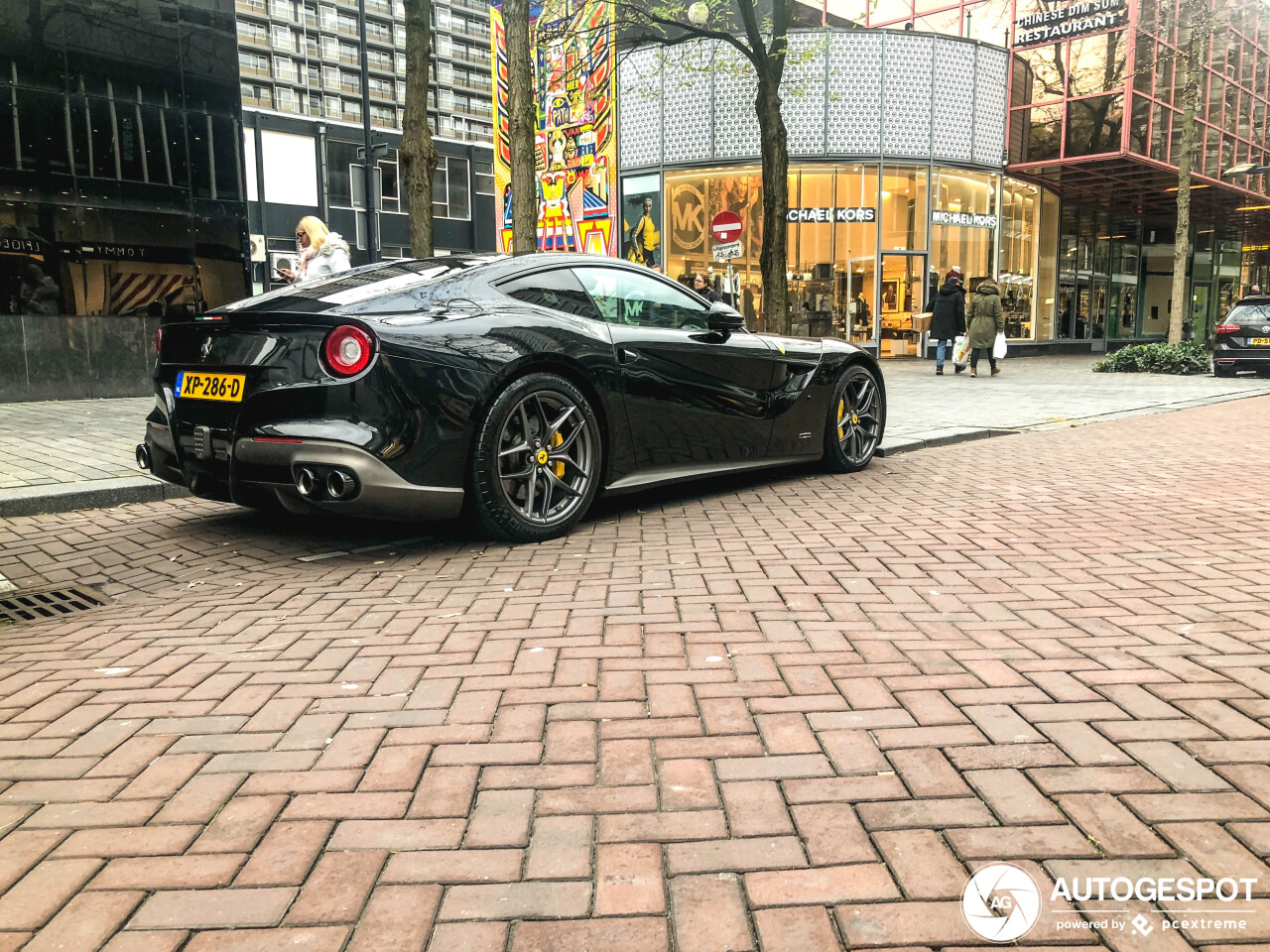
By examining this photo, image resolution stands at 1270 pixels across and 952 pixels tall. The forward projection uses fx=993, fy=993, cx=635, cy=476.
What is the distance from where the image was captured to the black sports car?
430 centimetres

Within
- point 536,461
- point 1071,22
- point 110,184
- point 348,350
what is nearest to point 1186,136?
point 1071,22

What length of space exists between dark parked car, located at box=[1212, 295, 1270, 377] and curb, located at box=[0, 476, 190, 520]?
18.9 m

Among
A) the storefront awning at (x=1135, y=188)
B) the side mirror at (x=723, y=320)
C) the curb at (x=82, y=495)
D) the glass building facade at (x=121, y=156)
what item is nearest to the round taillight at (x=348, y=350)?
the side mirror at (x=723, y=320)

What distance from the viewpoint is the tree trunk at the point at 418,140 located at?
29.0 feet

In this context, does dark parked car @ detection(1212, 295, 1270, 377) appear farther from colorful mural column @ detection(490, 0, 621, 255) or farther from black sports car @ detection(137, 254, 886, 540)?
black sports car @ detection(137, 254, 886, 540)

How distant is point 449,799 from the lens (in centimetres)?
226

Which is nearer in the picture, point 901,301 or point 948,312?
point 948,312

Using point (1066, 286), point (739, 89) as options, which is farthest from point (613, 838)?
point (1066, 286)

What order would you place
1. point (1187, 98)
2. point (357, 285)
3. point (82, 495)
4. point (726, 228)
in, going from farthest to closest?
point (1187, 98), point (726, 228), point (82, 495), point (357, 285)

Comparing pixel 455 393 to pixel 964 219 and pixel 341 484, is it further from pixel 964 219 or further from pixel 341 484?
pixel 964 219

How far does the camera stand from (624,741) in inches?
101

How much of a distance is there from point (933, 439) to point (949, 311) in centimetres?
1087

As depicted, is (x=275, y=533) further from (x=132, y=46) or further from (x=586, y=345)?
(x=132, y=46)

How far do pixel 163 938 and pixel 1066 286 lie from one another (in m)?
30.4
